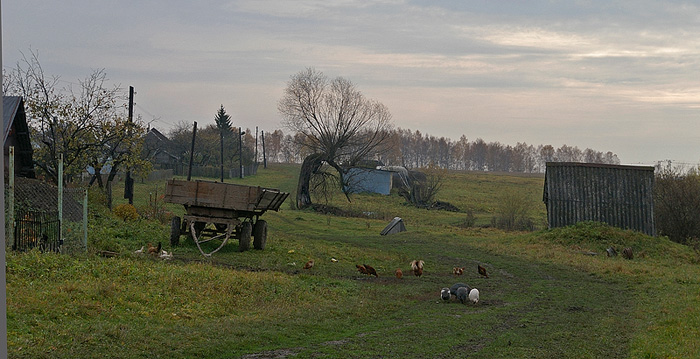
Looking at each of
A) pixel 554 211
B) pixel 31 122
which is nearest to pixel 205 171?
pixel 31 122

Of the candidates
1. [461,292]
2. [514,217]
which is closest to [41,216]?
[461,292]

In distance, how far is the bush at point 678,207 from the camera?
34594 millimetres

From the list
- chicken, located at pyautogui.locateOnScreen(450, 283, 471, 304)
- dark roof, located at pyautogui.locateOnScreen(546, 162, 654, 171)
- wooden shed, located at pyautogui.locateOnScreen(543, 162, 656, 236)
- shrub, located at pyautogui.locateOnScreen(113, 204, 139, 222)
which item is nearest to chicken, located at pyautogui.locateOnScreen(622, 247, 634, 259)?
wooden shed, located at pyautogui.locateOnScreen(543, 162, 656, 236)

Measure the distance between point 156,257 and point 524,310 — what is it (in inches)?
412

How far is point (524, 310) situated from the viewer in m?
14.0

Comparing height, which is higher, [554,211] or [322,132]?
[322,132]

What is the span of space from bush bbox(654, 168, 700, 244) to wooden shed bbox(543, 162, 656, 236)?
8.53ft

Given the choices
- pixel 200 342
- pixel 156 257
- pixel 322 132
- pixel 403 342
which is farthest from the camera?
pixel 322 132

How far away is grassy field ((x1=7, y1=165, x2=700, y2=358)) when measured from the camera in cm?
924

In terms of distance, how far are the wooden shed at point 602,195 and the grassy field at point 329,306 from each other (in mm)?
6920

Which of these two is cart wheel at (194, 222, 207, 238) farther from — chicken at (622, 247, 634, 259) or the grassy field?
chicken at (622, 247, 634, 259)

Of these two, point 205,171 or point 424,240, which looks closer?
point 424,240

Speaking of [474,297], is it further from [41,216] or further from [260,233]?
[41,216]

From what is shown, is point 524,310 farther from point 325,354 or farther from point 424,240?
point 424,240
